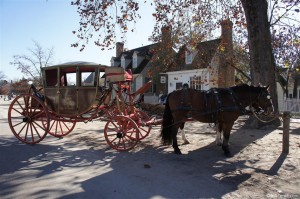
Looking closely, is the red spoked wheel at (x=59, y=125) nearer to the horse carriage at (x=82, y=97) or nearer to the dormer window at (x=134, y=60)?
the horse carriage at (x=82, y=97)

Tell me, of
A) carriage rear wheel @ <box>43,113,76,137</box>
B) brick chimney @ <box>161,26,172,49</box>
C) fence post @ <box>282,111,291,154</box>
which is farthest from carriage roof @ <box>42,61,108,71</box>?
brick chimney @ <box>161,26,172,49</box>

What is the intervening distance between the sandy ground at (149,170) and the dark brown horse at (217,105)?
75cm

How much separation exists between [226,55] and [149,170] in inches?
601

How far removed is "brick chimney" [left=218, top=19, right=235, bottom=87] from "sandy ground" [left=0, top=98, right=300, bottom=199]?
9354 mm

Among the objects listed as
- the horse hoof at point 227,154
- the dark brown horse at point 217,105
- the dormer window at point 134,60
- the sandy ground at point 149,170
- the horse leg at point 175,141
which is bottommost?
the sandy ground at point 149,170

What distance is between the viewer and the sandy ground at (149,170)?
200 inches

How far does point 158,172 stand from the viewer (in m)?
6.24

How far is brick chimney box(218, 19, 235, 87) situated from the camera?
1745 centimetres

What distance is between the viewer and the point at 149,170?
21.0ft

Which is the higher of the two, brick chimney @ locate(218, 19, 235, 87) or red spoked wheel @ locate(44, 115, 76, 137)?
brick chimney @ locate(218, 19, 235, 87)

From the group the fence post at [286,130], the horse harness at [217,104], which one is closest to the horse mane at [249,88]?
the horse harness at [217,104]

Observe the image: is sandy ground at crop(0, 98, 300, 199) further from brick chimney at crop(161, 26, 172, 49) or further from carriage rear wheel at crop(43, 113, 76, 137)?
brick chimney at crop(161, 26, 172, 49)

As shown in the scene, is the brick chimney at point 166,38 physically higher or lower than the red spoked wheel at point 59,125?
higher

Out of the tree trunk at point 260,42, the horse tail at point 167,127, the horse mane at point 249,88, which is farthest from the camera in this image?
the tree trunk at point 260,42
